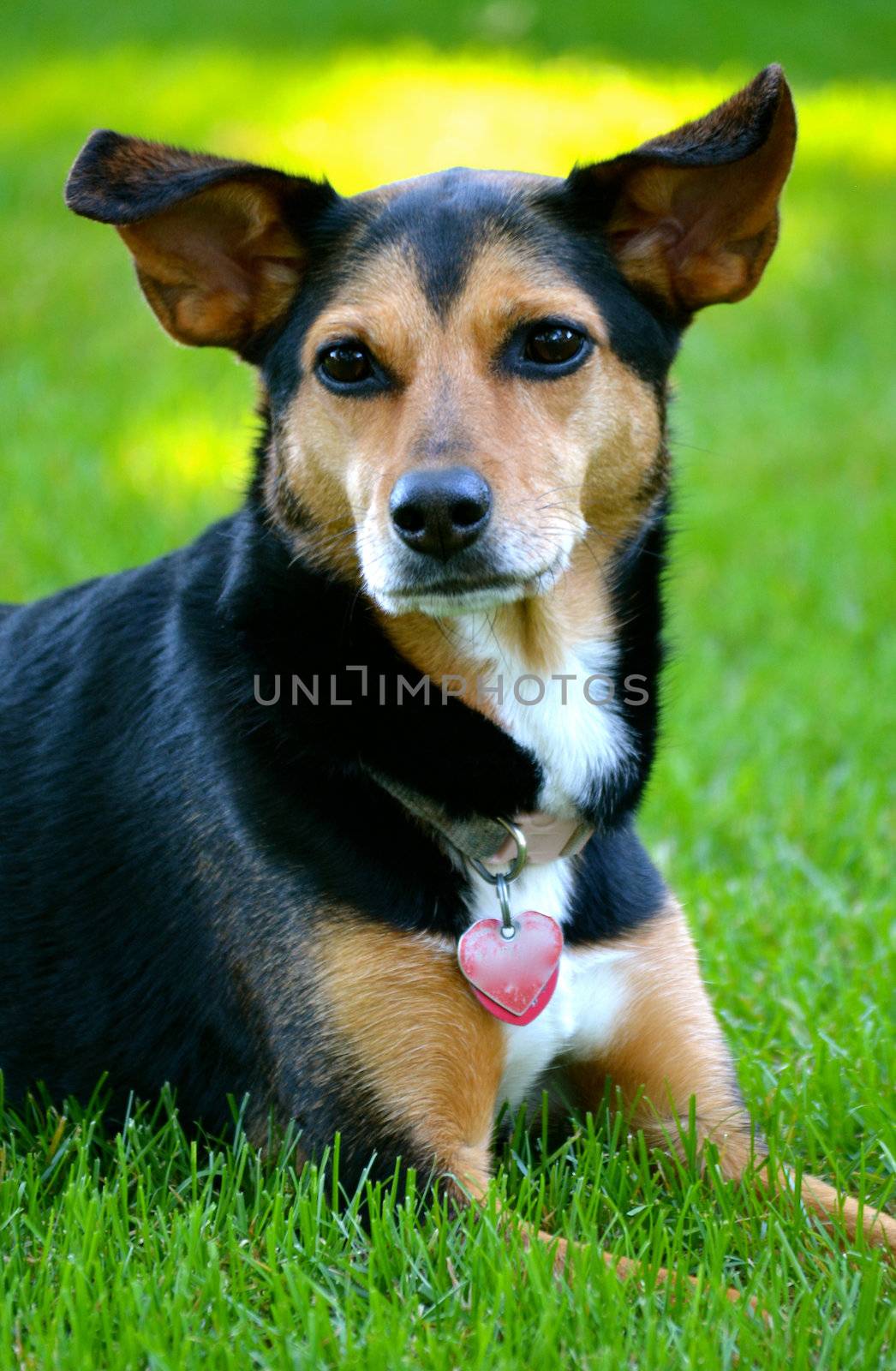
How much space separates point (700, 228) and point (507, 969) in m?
1.60

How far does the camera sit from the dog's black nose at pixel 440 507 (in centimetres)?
280

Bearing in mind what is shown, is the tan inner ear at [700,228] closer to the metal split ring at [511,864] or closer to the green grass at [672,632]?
the green grass at [672,632]

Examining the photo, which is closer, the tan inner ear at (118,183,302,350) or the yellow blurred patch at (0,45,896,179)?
the tan inner ear at (118,183,302,350)

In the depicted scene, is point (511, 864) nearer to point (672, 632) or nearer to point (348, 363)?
point (348, 363)

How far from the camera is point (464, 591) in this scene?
2.98 m

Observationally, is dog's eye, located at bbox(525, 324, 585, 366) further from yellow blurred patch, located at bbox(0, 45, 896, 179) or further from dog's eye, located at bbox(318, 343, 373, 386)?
yellow blurred patch, located at bbox(0, 45, 896, 179)

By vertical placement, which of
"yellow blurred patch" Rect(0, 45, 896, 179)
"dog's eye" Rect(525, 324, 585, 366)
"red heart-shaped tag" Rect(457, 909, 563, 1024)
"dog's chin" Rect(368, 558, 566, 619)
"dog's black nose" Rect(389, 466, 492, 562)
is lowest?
"red heart-shaped tag" Rect(457, 909, 563, 1024)

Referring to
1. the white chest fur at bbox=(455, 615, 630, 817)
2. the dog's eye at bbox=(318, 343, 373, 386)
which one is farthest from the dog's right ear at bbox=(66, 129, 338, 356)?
the white chest fur at bbox=(455, 615, 630, 817)

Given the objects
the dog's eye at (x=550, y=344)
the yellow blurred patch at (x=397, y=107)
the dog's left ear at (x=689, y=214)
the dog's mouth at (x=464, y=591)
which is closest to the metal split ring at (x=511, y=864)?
the dog's mouth at (x=464, y=591)

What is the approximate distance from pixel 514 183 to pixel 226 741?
4.31 feet

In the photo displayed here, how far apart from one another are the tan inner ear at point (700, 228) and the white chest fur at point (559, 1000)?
1265mm

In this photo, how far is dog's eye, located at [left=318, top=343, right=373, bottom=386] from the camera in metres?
3.13

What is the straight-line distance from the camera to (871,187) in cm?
1235

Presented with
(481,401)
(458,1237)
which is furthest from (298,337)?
(458,1237)
